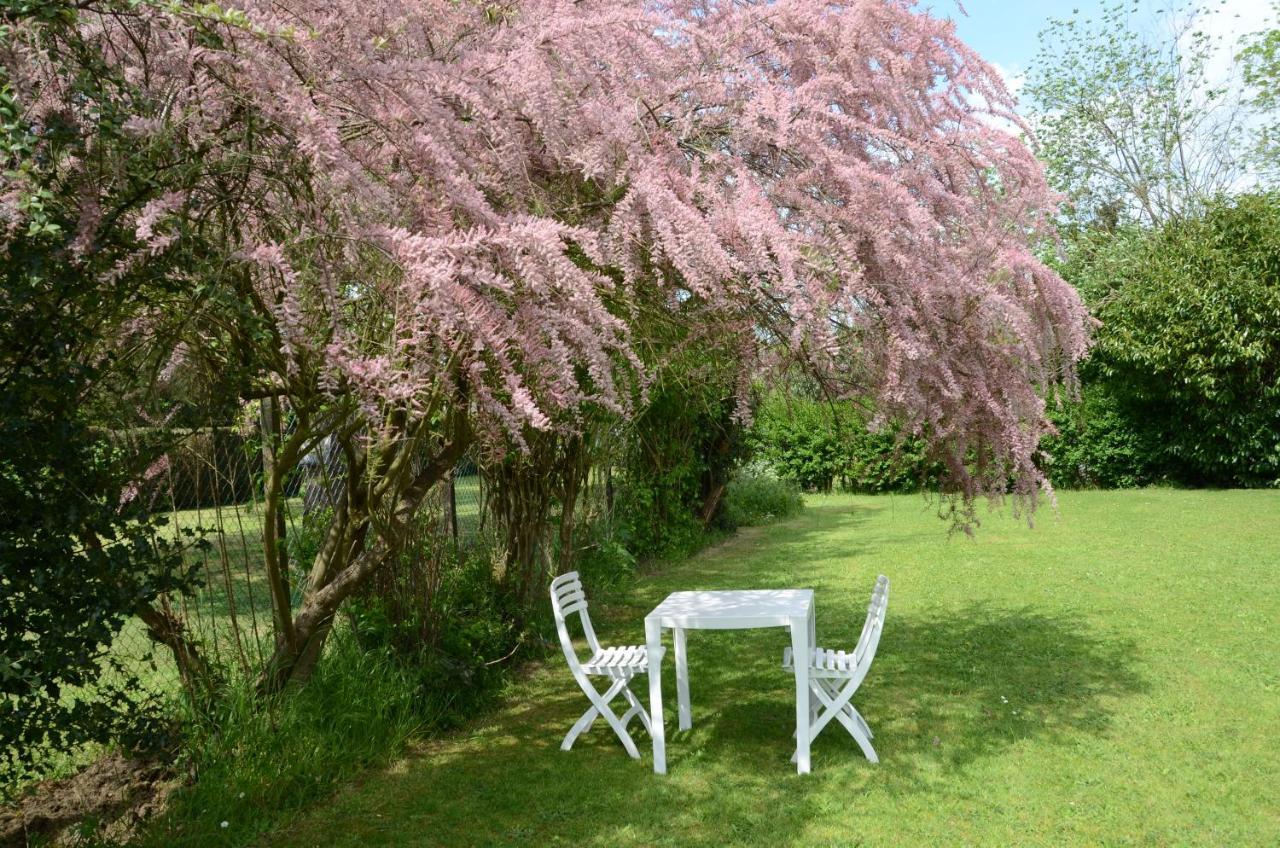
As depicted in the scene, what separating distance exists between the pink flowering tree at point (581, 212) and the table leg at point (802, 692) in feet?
3.78

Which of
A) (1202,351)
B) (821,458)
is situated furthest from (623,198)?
→ (821,458)

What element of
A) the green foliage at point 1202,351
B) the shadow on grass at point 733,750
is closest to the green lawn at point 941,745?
the shadow on grass at point 733,750

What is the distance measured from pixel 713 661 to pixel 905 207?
4.17 metres

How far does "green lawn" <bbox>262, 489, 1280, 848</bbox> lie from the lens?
4328mm

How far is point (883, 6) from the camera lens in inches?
173

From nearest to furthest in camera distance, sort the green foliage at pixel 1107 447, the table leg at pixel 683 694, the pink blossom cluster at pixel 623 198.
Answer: the pink blossom cluster at pixel 623 198 < the table leg at pixel 683 694 < the green foliage at pixel 1107 447

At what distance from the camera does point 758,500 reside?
16.7 m

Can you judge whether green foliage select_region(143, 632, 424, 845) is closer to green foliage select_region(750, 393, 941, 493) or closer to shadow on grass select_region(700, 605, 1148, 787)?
shadow on grass select_region(700, 605, 1148, 787)

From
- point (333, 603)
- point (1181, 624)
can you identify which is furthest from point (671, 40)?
point (1181, 624)

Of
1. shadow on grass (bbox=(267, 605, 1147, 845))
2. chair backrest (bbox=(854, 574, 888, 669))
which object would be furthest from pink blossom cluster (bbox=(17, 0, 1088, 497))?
shadow on grass (bbox=(267, 605, 1147, 845))

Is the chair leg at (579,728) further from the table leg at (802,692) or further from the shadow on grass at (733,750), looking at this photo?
the table leg at (802,692)

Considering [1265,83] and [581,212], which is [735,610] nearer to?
[581,212]

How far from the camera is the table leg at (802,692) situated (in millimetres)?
4910

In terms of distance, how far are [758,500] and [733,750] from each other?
11464 millimetres
